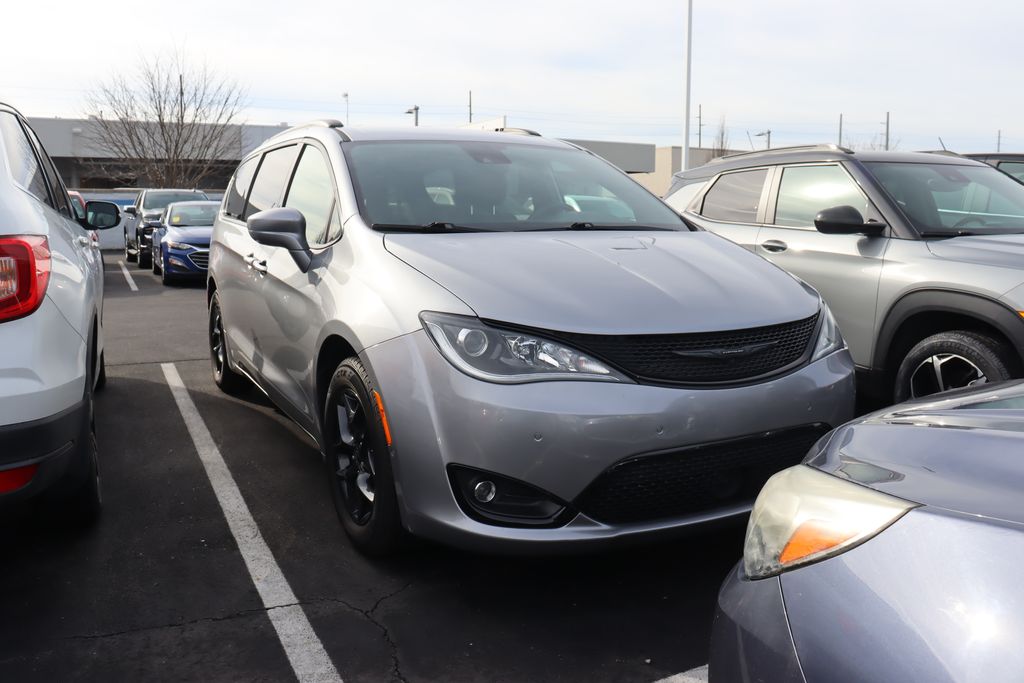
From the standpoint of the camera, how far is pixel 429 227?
3.69 meters

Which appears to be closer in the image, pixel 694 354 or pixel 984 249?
pixel 694 354

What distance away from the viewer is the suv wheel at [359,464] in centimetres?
312

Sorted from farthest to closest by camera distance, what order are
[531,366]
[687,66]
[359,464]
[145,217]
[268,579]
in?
1. [687,66]
2. [145,217]
3. [359,464]
4. [268,579]
5. [531,366]

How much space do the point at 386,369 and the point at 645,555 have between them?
1308 millimetres

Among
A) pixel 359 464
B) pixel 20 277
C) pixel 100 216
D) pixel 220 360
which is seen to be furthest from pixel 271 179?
pixel 20 277

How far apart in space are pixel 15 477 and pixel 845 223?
407 cm

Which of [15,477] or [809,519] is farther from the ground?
[809,519]

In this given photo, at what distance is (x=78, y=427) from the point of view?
115 inches

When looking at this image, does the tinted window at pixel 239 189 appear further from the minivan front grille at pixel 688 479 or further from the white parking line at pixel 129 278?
the white parking line at pixel 129 278

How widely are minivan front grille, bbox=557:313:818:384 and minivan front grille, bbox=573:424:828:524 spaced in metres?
0.22

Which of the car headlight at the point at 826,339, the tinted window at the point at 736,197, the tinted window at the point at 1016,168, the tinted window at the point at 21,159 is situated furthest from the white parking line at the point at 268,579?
the tinted window at the point at 1016,168

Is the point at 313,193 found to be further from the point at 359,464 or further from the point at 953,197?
the point at 953,197

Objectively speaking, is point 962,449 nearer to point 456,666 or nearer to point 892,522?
point 892,522

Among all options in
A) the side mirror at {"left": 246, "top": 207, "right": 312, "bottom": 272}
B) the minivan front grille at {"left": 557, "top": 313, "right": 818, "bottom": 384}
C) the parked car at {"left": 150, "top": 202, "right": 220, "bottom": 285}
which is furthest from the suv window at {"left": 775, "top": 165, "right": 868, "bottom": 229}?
the parked car at {"left": 150, "top": 202, "right": 220, "bottom": 285}
